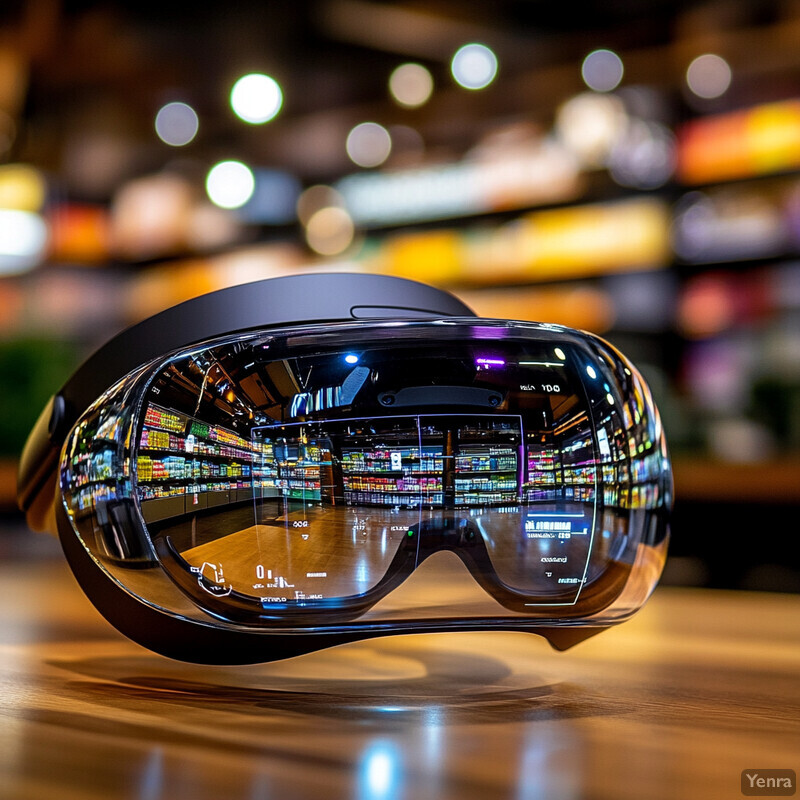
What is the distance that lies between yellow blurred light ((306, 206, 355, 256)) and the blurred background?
11mm

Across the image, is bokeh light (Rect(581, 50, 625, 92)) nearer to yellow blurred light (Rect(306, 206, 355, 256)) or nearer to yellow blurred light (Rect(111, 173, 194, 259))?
yellow blurred light (Rect(306, 206, 355, 256))

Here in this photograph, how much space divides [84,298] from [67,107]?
0.89m

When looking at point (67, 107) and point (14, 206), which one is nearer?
point (67, 107)

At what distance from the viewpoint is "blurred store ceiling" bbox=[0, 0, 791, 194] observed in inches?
115

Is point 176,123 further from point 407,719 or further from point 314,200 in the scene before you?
point 407,719

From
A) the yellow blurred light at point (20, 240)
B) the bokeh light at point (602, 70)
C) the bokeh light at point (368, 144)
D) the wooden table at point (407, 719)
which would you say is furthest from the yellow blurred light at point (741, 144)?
the yellow blurred light at point (20, 240)

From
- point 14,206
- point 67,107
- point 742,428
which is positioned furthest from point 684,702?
point 14,206

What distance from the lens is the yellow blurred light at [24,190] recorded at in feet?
13.9

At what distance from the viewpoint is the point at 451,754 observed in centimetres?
30

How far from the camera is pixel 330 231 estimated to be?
3.76 meters

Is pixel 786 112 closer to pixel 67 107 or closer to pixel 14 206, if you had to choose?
pixel 67 107

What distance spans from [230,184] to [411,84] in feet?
3.47

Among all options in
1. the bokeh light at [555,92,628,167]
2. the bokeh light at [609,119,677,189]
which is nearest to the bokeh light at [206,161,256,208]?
the bokeh light at [555,92,628,167]

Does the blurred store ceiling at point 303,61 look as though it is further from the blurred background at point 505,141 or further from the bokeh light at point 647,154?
the bokeh light at point 647,154
